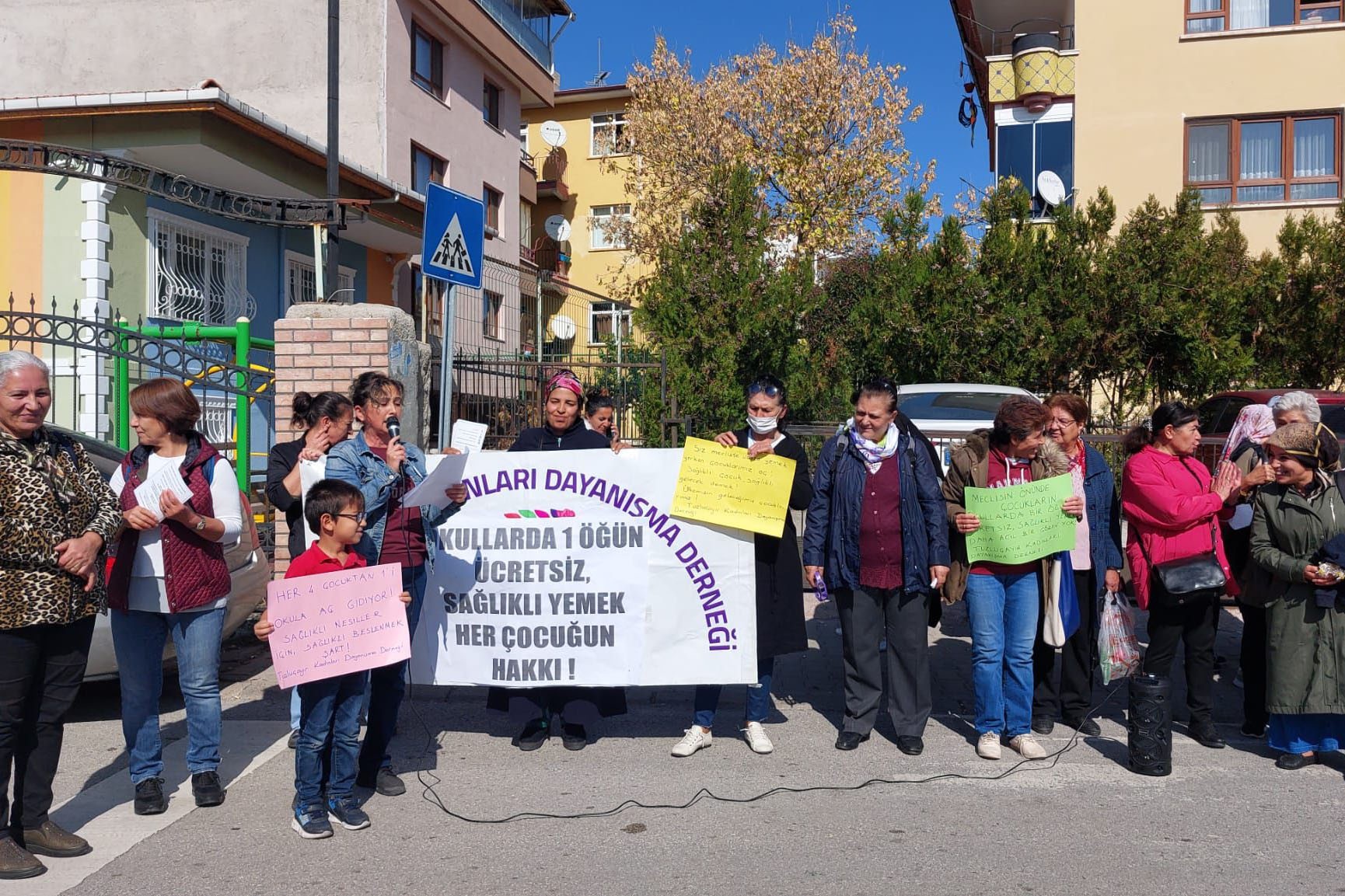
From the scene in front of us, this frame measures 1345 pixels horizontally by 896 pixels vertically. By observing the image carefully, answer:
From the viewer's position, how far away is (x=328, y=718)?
4.41 m

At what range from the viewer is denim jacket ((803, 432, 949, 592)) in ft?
18.1

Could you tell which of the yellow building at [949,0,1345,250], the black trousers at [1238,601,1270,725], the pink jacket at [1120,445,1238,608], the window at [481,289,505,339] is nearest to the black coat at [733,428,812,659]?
the pink jacket at [1120,445,1238,608]

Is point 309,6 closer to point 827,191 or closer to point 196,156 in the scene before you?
point 196,156

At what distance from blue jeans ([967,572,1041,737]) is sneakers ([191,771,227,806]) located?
3.62 meters

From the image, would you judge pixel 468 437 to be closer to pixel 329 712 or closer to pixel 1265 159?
pixel 329 712

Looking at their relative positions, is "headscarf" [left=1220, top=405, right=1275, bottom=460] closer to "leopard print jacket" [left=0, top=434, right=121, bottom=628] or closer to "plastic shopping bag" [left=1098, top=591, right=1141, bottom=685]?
"plastic shopping bag" [left=1098, top=591, right=1141, bottom=685]

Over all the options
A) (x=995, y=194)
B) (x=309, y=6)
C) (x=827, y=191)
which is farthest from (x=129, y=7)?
(x=995, y=194)

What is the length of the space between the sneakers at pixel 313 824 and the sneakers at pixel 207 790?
0.57 metres

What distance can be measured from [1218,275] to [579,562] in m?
11.6

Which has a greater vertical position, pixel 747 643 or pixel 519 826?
pixel 747 643

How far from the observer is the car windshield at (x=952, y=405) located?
10.5 meters

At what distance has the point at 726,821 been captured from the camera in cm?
459

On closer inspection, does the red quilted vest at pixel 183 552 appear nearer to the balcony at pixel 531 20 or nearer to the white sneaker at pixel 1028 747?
the white sneaker at pixel 1028 747

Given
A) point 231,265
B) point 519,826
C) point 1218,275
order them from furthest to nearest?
point 231,265, point 1218,275, point 519,826
